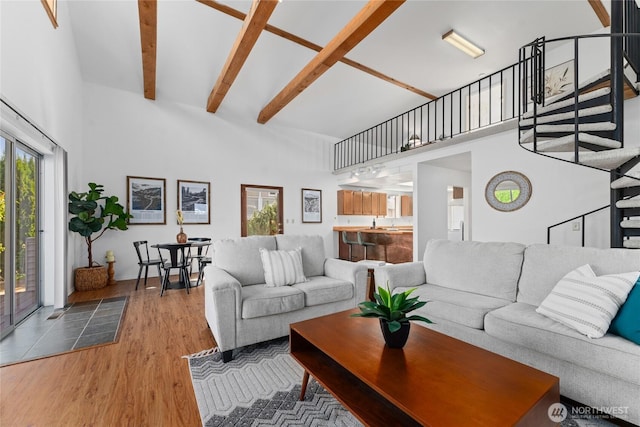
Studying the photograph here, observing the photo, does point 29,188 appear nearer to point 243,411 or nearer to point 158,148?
point 158,148

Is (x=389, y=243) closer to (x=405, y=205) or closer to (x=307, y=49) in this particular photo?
(x=405, y=205)

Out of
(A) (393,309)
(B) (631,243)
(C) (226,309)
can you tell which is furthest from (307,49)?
(B) (631,243)

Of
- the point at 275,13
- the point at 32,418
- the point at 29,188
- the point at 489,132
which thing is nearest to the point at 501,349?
the point at 32,418

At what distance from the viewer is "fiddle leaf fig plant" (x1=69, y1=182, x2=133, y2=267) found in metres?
4.14

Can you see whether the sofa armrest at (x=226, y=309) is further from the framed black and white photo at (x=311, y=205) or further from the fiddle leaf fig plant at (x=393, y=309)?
the framed black and white photo at (x=311, y=205)

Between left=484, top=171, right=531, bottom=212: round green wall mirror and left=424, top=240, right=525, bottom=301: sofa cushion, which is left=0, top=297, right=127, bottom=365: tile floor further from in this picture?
left=484, top=171, right=531, bottom=212: round green wall mirror

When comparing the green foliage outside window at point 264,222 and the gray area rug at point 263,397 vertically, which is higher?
the green foliage outside window at point 264,222

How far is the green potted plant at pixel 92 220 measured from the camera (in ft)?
13.6

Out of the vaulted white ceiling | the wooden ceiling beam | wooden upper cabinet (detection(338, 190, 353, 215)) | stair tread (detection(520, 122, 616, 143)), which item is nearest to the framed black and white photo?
wooden upper cabinet (detection(338, 190, 353, 215))

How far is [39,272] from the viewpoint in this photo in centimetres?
347

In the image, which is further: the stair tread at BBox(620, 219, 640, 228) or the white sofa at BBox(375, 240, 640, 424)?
the stair tread at BBox(620, 219, 640, 228)

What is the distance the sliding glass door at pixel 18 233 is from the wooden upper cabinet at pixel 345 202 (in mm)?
6095

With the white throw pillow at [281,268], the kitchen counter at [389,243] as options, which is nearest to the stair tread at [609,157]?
the white throw pillow at [281,268]

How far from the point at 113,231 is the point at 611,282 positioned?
650cm
